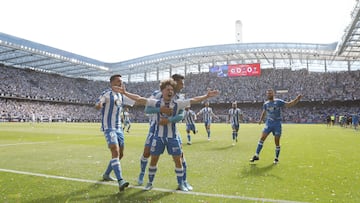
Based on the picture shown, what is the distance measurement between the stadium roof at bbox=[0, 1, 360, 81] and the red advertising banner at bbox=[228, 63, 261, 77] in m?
3.06

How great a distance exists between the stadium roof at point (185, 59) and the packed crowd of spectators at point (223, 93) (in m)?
2.41

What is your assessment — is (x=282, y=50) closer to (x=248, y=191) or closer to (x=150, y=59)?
(x=150, y=59)

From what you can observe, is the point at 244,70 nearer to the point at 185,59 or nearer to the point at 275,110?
the point at 185,59

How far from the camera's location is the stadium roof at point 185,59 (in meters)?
56.5

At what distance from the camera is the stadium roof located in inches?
2224

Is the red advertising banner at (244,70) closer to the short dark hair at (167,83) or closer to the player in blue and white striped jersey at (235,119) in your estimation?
the player in blue and white striped jersey at (235,119)

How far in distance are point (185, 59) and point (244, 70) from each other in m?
14.4

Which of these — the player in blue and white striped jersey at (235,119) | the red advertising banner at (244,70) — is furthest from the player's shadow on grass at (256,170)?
the red advertising banner at (244,70)

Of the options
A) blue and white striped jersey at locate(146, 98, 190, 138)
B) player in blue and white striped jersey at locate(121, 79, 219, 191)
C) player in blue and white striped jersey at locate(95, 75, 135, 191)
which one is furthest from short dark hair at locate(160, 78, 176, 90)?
player in blue and white striped jersey at locate(95, 75, 135, 191)

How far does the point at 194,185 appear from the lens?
6691mm

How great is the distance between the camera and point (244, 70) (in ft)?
206

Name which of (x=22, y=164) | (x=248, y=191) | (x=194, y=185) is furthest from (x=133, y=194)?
(x=22, y=164)

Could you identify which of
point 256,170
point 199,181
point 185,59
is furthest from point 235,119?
point 185,59

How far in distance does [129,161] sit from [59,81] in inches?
2860
